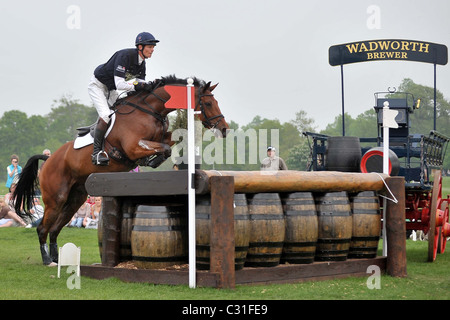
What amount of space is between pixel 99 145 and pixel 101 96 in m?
0.65

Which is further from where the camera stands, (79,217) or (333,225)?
(79,217)

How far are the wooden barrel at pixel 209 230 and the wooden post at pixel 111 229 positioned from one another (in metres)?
0.88

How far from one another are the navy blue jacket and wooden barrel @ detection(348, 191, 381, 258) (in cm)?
297

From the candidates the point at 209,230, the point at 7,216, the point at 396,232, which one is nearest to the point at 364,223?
the point at 396,232

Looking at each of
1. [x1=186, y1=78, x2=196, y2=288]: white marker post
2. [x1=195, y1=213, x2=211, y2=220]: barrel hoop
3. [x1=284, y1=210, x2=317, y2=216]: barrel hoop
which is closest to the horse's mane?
[x1=186, y1=78, x2=196, y2=288]: white marker post

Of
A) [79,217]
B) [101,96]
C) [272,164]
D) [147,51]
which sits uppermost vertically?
[147,51]

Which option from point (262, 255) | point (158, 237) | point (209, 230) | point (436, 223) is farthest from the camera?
point (436, 223)

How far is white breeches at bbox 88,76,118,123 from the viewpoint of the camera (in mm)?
7402

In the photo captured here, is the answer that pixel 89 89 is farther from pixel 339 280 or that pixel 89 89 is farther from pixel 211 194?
pixel 339 280

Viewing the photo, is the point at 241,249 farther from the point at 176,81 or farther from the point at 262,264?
the point at 176,81

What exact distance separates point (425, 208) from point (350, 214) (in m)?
2.64

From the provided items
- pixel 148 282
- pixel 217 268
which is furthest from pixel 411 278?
pixel 148 282

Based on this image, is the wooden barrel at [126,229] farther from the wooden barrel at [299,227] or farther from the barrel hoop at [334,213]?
the barrel hoop at [334,213]

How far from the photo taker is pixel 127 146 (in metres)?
7.12
